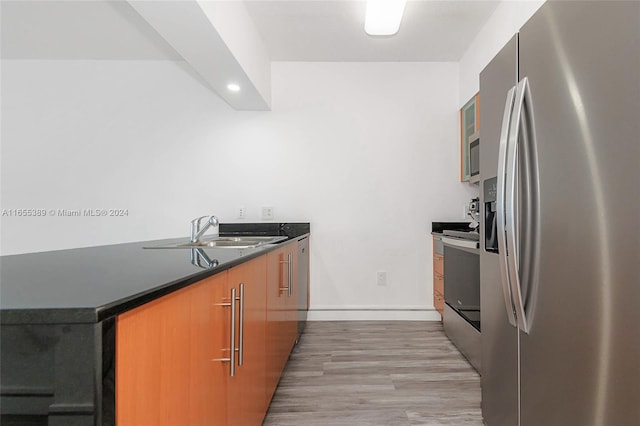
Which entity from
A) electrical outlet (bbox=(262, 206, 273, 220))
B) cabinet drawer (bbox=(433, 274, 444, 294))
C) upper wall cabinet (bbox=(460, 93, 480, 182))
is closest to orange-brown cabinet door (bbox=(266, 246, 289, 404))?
electrical outlet (bbox=(262, 206, 273, 220))

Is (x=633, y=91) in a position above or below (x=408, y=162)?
below

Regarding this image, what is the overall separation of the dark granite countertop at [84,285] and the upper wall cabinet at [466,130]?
2605 mm

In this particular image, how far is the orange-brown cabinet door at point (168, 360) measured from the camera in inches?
21.1

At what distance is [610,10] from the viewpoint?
750mm

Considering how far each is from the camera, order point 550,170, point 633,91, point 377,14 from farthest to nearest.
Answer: point 377,14 → point 550,170 → point 633,91

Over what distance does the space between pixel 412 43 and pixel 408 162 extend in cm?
106

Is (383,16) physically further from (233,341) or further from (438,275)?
(233,341)

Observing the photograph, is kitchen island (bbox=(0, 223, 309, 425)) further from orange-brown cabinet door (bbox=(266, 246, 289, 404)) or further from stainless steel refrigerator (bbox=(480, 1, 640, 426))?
orange-brown cabinet door (bbox=(266, 246, 289, 404))

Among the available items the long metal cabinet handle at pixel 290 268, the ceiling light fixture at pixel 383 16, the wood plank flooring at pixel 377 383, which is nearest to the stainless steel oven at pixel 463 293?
the wood plank flooring at pixel 377 383

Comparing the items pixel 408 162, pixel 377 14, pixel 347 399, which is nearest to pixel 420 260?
pixel 408 162

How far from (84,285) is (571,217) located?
1093 mm

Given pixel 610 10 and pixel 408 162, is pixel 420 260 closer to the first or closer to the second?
pixel 408 162

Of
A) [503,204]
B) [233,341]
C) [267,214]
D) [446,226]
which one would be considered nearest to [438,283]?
[446,226]

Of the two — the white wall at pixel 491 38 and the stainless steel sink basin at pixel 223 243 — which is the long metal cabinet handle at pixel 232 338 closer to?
the stainless steel sink basin at pixel 223 243
